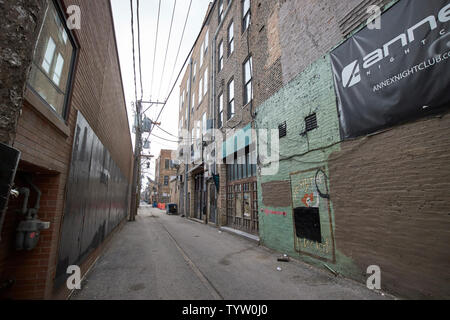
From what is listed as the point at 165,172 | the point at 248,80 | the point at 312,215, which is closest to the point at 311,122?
the point at 312,215

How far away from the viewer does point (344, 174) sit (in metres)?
4.73

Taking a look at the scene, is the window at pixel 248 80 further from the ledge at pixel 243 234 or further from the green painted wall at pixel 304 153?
the ledge at pixel 243 234

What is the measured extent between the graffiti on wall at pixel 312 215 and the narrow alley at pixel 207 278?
0.48 meters

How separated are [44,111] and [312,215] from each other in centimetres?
553

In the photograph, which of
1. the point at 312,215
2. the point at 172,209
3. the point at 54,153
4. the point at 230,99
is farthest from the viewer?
the point at 172,209

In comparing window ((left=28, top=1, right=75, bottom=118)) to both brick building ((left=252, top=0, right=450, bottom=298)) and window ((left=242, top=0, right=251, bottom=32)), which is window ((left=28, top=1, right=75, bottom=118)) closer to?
brick building ((left=252, top=0, right=450, bottom=298))

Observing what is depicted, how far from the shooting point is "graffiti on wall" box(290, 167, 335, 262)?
5086 mm

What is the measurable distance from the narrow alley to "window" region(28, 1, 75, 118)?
3.19 meters

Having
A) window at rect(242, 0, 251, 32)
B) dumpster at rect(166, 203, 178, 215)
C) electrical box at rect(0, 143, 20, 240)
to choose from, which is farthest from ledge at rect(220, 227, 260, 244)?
dumpster at rect(166, 203, 178, 215)

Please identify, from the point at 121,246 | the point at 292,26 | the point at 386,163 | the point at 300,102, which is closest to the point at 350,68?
the point at 300,102

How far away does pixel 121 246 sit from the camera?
7.61m

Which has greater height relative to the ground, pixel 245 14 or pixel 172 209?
pixel 245 14

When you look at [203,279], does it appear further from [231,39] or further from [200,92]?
[200,92]
